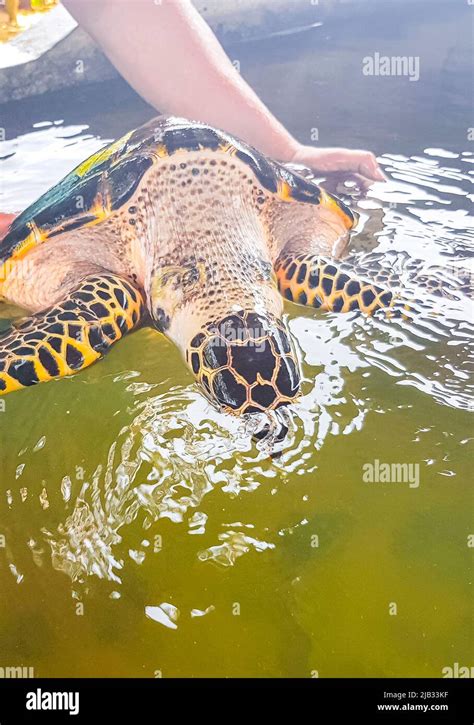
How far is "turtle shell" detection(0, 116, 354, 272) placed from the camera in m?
1.36

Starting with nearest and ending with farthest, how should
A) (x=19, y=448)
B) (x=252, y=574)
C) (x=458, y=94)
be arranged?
(x=252, y=574) < (x=19, y=448) < (x=458, y=94)

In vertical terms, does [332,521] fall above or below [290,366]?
below

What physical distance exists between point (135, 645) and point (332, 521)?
306 mm

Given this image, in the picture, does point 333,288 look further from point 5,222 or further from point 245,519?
point 5,222

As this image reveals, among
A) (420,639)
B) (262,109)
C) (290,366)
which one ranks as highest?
(262,109)

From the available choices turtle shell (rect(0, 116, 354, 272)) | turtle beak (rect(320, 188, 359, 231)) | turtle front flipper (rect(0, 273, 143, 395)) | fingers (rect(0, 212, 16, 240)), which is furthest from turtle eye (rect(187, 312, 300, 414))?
fingers (rect(0, 212, 16, 240))

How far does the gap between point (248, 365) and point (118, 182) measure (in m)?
0.62

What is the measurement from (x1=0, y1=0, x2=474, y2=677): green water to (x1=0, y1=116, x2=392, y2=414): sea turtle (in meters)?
0.07

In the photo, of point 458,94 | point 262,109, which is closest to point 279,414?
point 262,109

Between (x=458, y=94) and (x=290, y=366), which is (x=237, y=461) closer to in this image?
(x=290, y=366)

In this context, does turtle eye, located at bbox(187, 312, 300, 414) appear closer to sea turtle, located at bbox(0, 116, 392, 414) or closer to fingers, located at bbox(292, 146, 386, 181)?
sea turtle, located at bbox(0, 116, 392, 414)

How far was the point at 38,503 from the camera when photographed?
2.97ft

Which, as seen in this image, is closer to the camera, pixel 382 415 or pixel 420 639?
pixel 420 639
